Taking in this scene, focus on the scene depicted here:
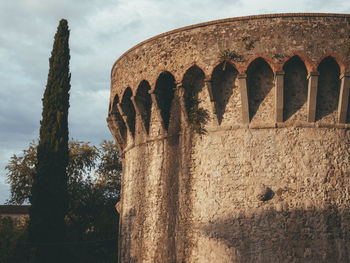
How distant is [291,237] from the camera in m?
10.2

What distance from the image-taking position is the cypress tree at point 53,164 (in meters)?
14.4

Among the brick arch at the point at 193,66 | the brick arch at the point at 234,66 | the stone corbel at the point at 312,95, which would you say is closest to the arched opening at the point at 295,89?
the stone corbel at the point at 312,95

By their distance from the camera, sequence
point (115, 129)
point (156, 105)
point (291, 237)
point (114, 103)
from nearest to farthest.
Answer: point (291, 237) < point (156, 105) < point (114, 103) < point (115, 129)

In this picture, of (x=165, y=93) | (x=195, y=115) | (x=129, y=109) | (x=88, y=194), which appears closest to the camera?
(x=195, y=115)

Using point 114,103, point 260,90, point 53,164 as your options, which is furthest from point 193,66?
point 53,164

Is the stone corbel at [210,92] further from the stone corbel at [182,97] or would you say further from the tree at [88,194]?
the tree at [88,194]

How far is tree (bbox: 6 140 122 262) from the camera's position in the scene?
2080 cm

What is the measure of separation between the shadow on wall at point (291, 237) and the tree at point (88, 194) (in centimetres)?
1066

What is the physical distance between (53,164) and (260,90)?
27.0 ft

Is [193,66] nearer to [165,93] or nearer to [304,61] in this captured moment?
[165,93]

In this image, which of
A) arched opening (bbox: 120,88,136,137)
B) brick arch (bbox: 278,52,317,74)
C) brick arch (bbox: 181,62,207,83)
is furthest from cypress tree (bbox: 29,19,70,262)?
brick arch (bbox: 278,52,317,74)

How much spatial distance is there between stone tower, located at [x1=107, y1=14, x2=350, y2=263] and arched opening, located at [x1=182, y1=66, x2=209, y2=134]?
0.03 metres

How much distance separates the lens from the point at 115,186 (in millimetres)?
26984

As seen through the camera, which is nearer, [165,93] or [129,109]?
[165,93]
